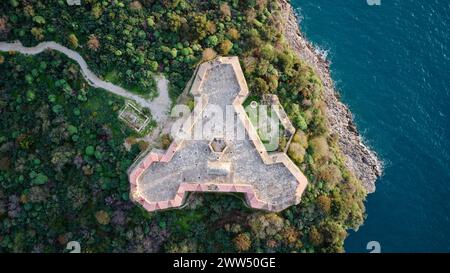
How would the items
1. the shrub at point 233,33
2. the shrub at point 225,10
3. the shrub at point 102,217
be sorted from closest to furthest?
the shrub at point 102,217 < the shrub at point 233,33 < the shrub at point 225,10

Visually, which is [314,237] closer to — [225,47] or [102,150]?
[225,47]

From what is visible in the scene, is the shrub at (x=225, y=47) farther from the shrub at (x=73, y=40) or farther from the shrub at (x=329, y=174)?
the shrub at (x=329, y=174)

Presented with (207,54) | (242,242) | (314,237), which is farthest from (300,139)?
(207,54)

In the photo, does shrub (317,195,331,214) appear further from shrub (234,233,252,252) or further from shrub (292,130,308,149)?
shrub (234,233,252,252)

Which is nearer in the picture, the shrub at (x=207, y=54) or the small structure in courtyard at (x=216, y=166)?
the small structure in courtyard at (x=216, y=166)

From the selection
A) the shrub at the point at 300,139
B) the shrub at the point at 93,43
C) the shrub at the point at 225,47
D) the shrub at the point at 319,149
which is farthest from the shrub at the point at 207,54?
the shrub at the point at 319,149

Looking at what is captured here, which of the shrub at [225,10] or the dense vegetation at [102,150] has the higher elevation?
the shrub at [225,10]
